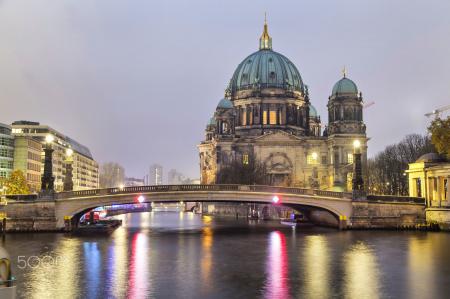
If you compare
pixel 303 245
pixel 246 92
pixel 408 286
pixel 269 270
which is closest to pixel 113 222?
pixel 303 245

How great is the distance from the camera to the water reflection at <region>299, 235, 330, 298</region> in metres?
27.4

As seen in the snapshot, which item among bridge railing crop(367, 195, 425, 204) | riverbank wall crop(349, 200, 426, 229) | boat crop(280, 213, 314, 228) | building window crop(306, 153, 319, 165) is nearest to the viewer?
riverbank wall crop(349, 200, 426, 229)

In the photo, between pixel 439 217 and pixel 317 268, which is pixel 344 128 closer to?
pixel 439 217

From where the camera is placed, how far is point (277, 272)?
110ft

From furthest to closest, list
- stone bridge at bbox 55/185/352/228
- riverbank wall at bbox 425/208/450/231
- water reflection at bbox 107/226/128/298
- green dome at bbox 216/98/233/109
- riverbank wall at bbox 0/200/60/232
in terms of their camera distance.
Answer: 1. green dome at bbox 216/98/233/109
2. stone bridge at bbox 55/185/352/228
3. riverbank wall at bbox 425/208/450/231
4. riverbank wall at bbox 0/200/60/232
5. water reflection at bbox 107/226/128/298

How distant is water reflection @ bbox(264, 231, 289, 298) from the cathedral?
229 feet

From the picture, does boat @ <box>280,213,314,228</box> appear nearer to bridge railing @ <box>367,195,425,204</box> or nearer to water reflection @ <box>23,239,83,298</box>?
bridge railing @ <box>367,195,425,204</box>

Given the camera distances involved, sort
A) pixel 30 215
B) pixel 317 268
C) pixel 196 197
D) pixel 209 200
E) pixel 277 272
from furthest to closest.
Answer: pixel 209 200 < pixel 196 197 < pixel 30 215 < pixel 317 268 < pixel 277 272

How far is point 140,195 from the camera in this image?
64.4 metres

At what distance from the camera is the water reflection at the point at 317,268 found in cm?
2739

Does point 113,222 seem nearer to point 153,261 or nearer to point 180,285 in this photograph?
point 153,261

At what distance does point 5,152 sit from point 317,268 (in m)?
89.8

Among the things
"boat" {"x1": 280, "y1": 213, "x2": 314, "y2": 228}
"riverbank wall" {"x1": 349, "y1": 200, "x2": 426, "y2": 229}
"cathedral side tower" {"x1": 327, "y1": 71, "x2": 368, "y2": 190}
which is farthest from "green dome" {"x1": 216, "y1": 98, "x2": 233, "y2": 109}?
"riverbank wall" {"x1": 349, "y1": 200, "x2": 426, "y2": 229}

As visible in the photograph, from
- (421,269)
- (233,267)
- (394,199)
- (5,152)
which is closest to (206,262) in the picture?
(233,267)
